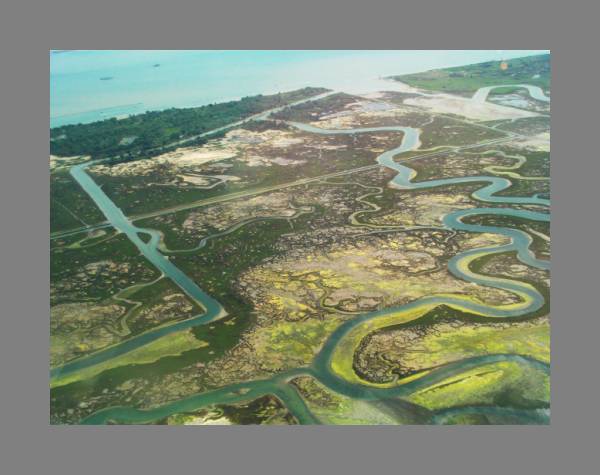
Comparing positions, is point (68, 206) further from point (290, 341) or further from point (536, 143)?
point (536, 143)

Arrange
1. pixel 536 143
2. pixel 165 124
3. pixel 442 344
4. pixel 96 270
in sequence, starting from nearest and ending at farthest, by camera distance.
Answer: pixel 442 344, pixel 96 270, pixel 536 143, pixel 165 124

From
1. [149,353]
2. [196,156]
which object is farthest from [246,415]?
[196,156]

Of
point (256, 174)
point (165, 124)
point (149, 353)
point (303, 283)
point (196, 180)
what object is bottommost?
point (149, 353)

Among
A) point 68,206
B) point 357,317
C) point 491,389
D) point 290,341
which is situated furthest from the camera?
point 68,206

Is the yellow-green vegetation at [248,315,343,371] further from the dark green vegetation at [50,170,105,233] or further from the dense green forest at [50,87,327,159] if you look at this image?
the dense green forest at [50,87,327,159]

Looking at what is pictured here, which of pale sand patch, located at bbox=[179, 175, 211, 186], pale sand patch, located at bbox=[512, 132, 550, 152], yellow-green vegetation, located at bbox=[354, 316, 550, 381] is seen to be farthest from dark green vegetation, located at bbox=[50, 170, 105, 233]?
pale sand patch, located at bbox=[512, 132, 550, 152]

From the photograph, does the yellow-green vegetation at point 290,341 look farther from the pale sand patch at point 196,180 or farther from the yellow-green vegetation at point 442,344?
the pale sand patch at point 196,180

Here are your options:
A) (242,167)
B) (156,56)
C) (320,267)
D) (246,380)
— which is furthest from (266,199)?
(246,380)
